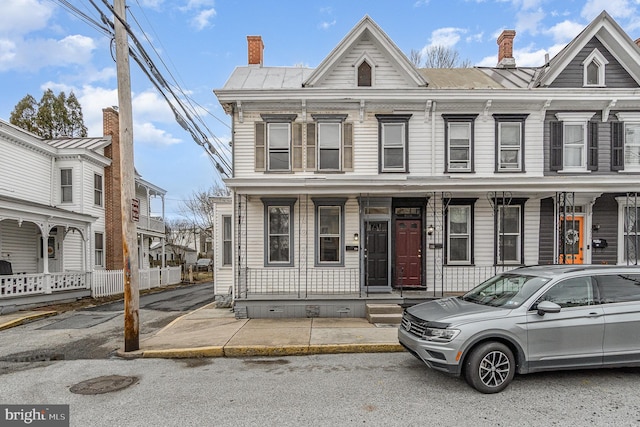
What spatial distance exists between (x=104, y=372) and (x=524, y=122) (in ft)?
39.8

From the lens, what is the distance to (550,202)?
10375 mm

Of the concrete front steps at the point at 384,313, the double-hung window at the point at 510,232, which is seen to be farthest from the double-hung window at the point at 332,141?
the double-hung window at the point at 510,232

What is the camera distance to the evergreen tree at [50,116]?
26.4 m

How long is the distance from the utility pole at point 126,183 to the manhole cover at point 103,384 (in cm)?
124

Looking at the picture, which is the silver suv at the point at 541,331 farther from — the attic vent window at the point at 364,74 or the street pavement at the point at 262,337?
the attic vent window at the point at 364,74

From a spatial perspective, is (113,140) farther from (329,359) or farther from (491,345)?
(491,345)

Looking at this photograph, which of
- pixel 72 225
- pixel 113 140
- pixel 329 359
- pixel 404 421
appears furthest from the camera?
pixel 113 140

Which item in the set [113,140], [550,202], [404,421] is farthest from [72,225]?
[550,202]

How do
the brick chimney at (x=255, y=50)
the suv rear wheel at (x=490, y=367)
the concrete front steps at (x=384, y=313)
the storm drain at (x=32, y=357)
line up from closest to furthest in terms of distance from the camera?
the suv rear wheel at (x=490, y=367) → the storm drain at (x=32, y=357) → the concrete front steps at (x=384, y=313) → the brick chimney at (x=255, y=50)

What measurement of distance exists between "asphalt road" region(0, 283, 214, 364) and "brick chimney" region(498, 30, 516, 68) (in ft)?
48.5

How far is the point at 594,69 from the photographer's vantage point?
35.3 ft

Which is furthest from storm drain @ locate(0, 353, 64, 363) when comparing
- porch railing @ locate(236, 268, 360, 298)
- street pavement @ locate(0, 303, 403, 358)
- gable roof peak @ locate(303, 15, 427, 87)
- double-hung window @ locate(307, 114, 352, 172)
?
gable roof peak @ locate(303, 15, 427, 87)

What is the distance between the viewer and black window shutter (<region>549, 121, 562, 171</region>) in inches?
408

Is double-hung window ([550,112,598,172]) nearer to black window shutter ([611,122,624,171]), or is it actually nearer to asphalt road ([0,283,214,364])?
black window shutter ([611,122,624,171])
